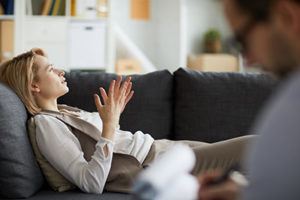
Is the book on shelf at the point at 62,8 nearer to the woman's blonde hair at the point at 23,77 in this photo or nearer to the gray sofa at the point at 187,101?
the gray sofa at the point at 187,101

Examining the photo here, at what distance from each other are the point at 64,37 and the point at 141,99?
2.92 m

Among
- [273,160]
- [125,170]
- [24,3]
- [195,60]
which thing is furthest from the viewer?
[195,60]

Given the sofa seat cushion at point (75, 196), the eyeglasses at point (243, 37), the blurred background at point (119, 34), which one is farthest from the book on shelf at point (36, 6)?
the eyeglasses at point (243, 37)

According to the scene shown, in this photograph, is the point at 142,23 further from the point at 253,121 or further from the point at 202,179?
the point at 202,179

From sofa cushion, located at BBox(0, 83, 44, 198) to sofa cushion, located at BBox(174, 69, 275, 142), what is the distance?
28.7 inches

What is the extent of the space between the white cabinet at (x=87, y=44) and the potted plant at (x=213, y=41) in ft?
5.51

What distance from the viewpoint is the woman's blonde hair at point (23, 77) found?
1.69 meters

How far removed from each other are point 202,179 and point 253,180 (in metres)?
0.15

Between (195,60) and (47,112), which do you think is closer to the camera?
(47,112)

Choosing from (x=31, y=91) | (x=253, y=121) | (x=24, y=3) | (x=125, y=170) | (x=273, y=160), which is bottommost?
(x=125, y=170)

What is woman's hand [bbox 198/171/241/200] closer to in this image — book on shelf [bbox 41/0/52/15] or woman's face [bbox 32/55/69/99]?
woman's face [bbox 32/55/69/99]

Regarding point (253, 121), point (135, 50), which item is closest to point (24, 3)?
point (135, 50)

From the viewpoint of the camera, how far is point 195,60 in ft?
18.9

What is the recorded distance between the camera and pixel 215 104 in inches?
78.0
